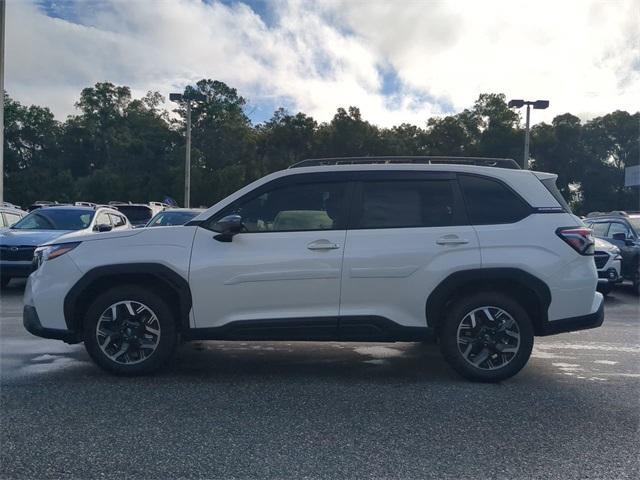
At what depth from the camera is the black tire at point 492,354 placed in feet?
16.3

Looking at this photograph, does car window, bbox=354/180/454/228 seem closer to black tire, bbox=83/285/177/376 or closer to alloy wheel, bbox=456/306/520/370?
alloy wheel, bbox=456/306/520/370

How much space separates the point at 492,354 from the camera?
502cm

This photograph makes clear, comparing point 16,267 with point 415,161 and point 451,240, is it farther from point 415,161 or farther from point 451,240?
point 451,240

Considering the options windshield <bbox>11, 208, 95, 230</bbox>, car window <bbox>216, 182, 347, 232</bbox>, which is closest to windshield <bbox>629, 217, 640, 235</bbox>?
car window <bbox>216, 182, 347, 232</bbox>

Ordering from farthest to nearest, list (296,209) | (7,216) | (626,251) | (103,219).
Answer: (7,216) → (103,219) → (626,251) → (296,209)

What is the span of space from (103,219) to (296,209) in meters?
8.74

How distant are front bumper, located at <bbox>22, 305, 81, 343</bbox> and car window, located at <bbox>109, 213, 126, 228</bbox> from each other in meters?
8.12

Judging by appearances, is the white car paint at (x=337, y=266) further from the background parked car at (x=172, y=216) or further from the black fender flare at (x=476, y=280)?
the background parked car at (x=172, y=216)

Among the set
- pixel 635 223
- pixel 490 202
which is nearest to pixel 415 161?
pixel 490 202

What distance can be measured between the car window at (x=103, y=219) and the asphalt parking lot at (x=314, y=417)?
20.8ft

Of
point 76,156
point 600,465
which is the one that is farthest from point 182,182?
point 600,465

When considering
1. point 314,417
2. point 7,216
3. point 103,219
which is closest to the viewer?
point 314,417

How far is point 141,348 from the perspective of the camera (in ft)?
16.6

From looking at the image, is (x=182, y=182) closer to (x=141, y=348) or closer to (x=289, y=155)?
(x=289, y=155)
